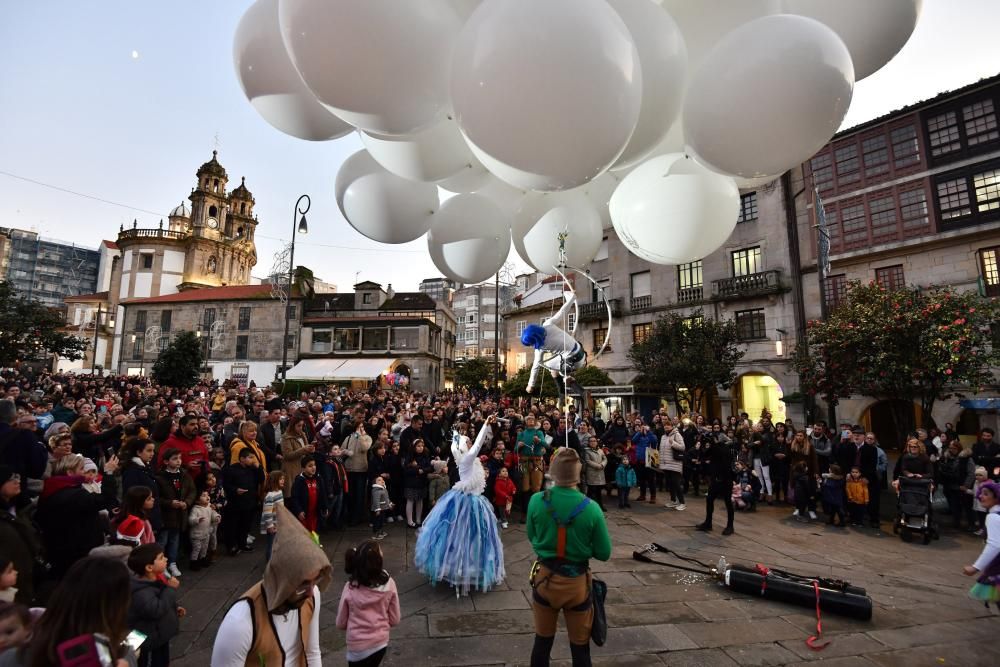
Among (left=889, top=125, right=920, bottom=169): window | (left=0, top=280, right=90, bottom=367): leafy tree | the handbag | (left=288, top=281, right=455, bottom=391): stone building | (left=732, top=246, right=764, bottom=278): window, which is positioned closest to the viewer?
the handbag

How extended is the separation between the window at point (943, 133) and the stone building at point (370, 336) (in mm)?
29305

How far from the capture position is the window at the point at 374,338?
122 ft

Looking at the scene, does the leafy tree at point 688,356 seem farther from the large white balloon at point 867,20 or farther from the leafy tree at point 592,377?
the large white balloon at point 867,20

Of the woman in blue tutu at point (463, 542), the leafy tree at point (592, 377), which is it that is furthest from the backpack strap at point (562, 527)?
the leafy tree at point (592, 377)

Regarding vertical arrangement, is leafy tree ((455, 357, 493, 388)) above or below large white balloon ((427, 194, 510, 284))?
above

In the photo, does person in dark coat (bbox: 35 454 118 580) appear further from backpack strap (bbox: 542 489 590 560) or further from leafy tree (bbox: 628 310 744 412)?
leafy tree (bbox: 628 310 744 412)

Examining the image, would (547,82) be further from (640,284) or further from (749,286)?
(640,284)

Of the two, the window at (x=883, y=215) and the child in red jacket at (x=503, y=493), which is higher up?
the window at (x=883, y=215)

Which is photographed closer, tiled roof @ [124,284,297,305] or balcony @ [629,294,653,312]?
balcony @ [629,294,653,312]

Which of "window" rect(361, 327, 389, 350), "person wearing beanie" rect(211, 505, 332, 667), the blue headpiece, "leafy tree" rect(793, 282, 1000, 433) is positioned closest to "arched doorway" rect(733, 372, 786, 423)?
"leafy tree" rect(793, 282, 1000, 433)

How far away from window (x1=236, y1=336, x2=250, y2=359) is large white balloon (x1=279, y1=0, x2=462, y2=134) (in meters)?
41.2

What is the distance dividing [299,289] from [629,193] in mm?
40011

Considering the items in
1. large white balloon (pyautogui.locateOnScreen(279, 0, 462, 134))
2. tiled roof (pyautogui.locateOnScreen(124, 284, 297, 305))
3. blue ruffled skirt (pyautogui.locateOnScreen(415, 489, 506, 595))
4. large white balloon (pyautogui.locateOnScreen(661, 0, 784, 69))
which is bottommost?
blue ruffled skirt (pyautogui.locateOnScreen(415, 489, 506, 595))

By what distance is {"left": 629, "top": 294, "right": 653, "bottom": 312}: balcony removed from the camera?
2298 cm
